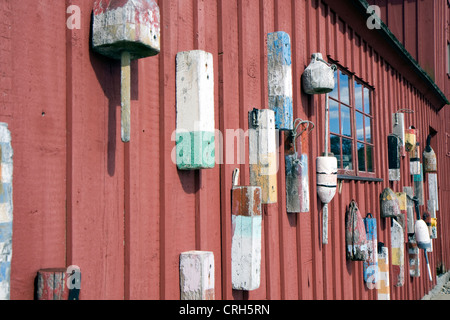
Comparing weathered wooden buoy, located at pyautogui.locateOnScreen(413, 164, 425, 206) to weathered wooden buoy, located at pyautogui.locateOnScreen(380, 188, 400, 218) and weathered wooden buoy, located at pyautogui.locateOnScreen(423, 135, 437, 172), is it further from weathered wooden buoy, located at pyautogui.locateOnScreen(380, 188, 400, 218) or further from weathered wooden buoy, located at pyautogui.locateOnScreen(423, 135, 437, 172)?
weathered wooden buoy, located at pyautogui.locateOnScreen(380, 188, 400, 218)

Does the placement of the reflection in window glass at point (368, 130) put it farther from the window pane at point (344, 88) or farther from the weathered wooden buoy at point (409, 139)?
the weathered wooden buoy at point (409, 139)

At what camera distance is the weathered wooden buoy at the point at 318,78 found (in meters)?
3.50

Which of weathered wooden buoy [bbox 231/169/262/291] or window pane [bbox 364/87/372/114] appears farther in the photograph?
window pane [bbox 364/87/372/114]

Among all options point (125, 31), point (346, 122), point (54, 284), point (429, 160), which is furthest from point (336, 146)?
point (429, 160)

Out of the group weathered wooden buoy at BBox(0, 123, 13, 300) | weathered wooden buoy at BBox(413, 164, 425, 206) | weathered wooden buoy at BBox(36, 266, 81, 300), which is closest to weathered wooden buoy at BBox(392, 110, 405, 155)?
weathered wooden buoy at BBox(413, 164, 425, 206)

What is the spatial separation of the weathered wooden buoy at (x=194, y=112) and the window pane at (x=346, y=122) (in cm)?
254

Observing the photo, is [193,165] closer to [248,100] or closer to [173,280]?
[173,280]

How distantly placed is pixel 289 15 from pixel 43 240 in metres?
2.61

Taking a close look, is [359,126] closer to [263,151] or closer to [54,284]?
[263,151]

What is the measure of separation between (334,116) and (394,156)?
5.88 feet

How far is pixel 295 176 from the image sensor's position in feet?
10.5

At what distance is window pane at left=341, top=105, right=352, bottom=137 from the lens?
448 cm

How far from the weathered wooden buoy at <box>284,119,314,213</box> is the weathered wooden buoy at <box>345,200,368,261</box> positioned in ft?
3.90

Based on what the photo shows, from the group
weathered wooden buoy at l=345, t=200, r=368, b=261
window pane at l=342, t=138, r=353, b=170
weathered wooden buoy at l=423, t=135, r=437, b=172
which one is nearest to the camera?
weathered wooden buoy at l=345, t=200, r=368, b=261
